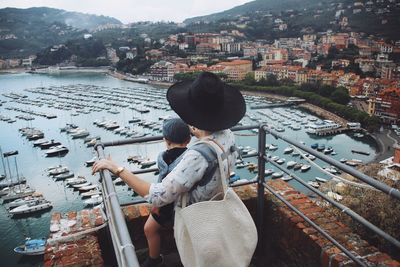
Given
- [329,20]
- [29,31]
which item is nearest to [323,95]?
[329,20]

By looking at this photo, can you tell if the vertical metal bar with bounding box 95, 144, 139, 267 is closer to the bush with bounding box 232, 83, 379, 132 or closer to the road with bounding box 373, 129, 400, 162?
the road with bounding box 373, 129, 400, 162

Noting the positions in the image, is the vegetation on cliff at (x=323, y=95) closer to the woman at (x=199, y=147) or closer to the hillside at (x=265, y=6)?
the woman at (x=199, y=147)

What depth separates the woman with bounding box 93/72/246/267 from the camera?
33.9 inches

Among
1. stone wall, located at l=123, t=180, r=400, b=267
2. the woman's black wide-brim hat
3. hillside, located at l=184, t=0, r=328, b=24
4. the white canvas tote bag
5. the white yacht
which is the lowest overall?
the white yacht

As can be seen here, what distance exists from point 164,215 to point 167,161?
19cm

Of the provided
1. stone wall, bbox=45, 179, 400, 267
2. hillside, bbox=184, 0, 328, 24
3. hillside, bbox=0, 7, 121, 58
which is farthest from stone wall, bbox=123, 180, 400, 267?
hillside, bbox=184, 0, 328, 24

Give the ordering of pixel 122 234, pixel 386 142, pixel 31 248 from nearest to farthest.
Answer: pixel 122 234
pixel 31 248
pixel 386 142

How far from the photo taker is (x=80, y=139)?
78.2ft

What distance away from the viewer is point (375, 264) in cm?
113

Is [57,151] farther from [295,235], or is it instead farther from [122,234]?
[122,234]

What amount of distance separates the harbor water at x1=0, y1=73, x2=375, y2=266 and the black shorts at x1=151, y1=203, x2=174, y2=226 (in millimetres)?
1797

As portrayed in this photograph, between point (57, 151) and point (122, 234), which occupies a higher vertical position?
point (122, 234)

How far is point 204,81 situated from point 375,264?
0.80m

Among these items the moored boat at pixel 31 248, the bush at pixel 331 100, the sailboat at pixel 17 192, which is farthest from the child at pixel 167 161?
the bush at pixel 331 100
